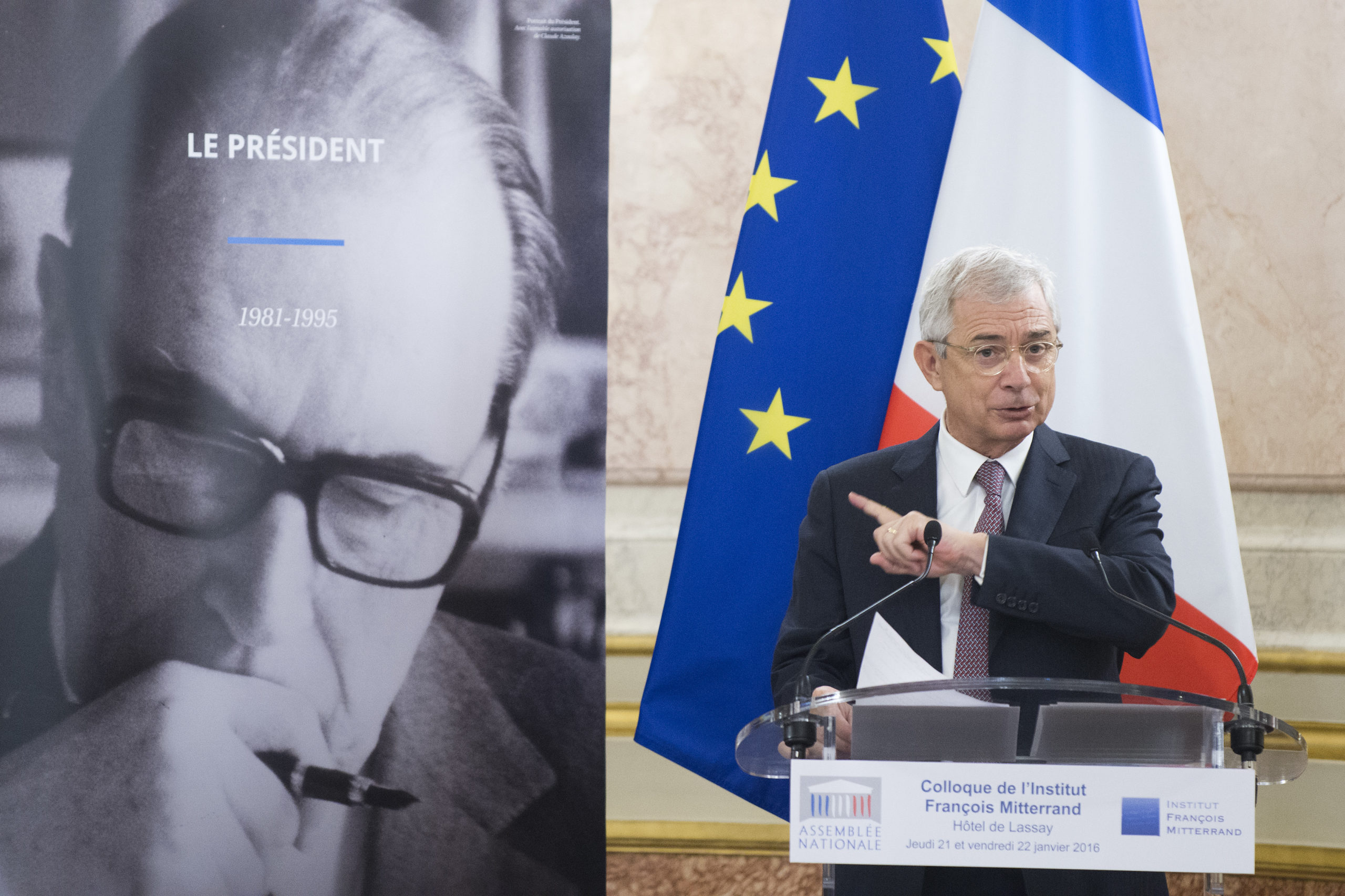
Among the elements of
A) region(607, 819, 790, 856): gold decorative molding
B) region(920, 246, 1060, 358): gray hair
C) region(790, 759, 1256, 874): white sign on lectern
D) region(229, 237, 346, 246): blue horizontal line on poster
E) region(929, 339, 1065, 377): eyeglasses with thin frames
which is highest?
region(229, 237, 346, 246): blue horizontal line on poster

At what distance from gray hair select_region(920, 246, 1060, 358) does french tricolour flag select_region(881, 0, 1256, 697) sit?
377 millimetres

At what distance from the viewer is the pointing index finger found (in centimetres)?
190

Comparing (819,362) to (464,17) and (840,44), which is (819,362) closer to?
(840,44)

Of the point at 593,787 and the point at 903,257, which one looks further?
the point at 593,787

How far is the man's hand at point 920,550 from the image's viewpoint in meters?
1.69

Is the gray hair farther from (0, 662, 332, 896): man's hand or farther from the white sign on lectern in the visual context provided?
(0, 662, 332, 896): man's hand

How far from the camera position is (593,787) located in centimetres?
291

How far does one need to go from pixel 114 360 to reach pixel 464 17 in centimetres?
117

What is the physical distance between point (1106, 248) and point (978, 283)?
A: 64cm

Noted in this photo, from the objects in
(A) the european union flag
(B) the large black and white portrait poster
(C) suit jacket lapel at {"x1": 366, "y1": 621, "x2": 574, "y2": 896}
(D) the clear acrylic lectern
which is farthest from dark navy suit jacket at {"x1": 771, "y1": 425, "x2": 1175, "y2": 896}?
(C) suit jacket lapel at {"x1": 366, "y1": 621, "x2": 574, "y2": 896}

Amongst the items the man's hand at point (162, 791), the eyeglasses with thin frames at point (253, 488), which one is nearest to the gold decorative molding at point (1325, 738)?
the eyeglasses with thin frames at point (253, 488)

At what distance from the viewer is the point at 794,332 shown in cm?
270

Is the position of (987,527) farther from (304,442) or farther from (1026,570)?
(304,442)

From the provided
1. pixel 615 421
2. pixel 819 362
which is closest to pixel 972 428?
pixel 819 362
